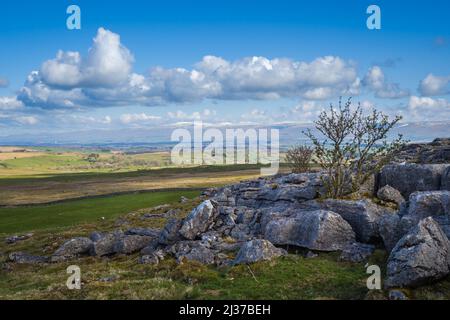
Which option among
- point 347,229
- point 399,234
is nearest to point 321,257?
point 347,229

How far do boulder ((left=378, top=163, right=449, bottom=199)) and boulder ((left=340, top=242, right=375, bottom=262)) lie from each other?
11407 millimetres

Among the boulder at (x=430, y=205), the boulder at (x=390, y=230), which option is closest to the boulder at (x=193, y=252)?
the boulder at (x=390, y=230)

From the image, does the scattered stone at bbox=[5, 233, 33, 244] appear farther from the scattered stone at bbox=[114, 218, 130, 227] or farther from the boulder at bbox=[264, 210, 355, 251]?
the boulder at bbox=[264, 210, 355, 251]

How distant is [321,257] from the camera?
87.0ft

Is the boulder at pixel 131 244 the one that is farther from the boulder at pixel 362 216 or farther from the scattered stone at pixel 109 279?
the boulder at pixel 362 216

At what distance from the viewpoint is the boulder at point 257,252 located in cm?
2606

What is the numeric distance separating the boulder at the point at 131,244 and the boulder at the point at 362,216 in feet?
58.4

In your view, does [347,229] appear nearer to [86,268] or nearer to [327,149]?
[327,149]

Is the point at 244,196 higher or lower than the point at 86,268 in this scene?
higher

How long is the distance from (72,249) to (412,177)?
1286 inches

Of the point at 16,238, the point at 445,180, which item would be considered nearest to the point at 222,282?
the point at 445,180

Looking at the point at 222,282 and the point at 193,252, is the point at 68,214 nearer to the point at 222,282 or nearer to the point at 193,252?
the point at 193,252

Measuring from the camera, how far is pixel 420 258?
1986 cm
